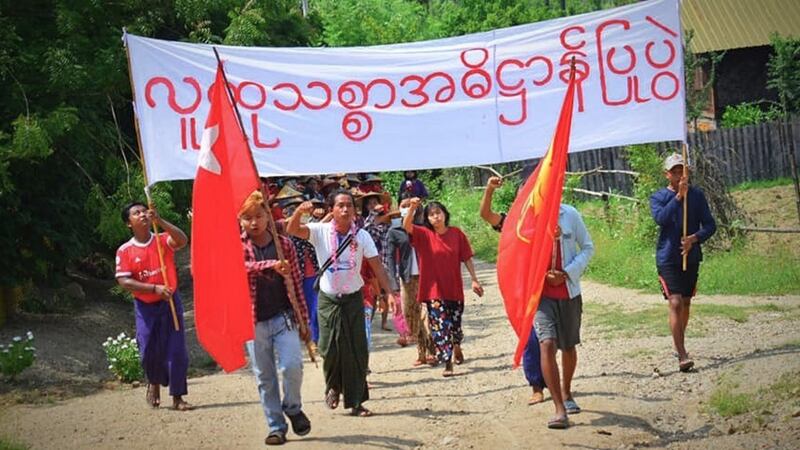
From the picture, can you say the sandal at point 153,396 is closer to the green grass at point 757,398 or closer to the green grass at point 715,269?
the green grass at point 757,398

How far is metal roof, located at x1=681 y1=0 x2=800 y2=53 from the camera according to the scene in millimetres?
31312

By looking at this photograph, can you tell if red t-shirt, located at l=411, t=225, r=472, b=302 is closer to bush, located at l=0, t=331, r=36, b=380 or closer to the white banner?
the white banner

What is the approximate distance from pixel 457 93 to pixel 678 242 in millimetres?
2442

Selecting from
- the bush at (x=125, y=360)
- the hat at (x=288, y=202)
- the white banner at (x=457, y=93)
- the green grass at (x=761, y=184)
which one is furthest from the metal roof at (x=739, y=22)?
the white banner at (x=457, y=93)

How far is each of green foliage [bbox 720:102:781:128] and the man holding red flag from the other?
21439mm

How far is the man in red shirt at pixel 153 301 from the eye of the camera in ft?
35.1

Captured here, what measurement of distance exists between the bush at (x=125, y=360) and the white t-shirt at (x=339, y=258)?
156 inches

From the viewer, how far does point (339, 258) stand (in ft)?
31.5

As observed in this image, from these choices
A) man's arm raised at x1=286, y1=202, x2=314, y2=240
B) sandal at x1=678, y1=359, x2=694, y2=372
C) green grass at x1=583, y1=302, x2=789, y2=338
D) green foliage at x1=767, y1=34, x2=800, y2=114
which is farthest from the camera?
green foliage at x1=767, y1=34, x2=800, y2=114

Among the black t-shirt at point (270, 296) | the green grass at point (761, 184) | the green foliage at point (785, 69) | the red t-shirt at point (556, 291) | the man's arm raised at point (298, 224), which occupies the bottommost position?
the green grass at point (761, 184)

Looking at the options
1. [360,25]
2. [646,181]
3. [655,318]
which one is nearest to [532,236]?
[655,318]

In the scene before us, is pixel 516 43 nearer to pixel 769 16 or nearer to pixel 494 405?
pixel 494 405

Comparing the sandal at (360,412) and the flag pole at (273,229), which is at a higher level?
the flag pole at (273,229)

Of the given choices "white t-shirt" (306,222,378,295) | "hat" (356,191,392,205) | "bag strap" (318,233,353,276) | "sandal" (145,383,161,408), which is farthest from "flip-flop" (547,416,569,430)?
"hat" (356,191,392,205)
